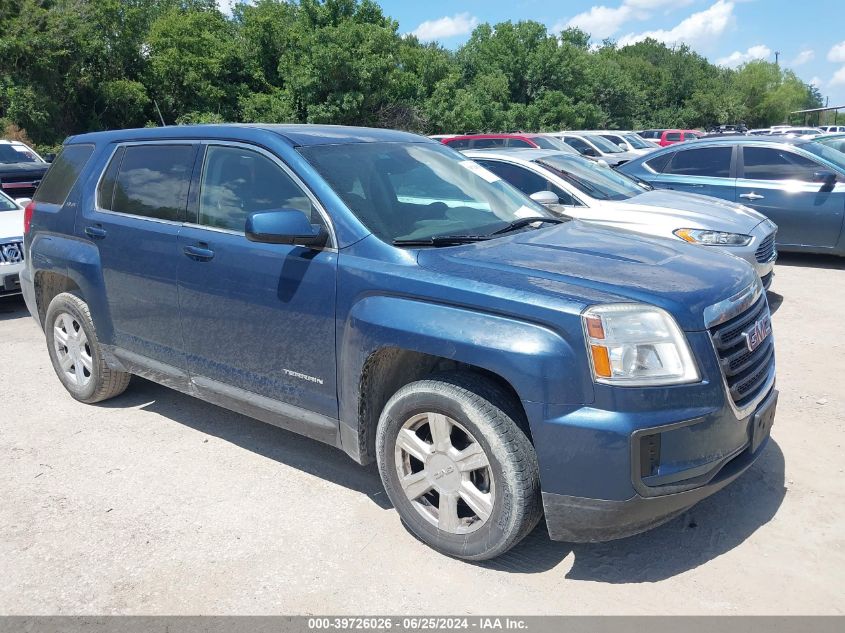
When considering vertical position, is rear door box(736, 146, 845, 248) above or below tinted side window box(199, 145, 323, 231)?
below

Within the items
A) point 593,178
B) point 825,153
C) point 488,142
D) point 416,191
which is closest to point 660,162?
point 825,153

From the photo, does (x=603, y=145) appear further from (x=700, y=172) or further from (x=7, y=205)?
(x=7, y=205)

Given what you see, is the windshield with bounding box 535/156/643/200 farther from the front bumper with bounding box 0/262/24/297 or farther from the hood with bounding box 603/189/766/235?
the front bumper with bounding box 0/262/24/297

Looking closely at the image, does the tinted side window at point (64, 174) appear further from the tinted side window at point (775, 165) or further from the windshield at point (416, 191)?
the tinted side window at point (775, 165)

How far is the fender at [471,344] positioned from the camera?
9.43 feet

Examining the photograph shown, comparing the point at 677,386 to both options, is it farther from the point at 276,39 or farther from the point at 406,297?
the point at 276,39

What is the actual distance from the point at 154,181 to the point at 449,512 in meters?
2.76

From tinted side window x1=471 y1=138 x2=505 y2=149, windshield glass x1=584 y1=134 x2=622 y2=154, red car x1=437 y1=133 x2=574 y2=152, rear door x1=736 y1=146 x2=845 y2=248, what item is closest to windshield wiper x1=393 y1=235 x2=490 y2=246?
rear door x1=736 y1=146 x2=845 y2=248

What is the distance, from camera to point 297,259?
372 cm

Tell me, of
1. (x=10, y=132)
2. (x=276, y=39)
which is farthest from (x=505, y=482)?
(x=276, y=39)

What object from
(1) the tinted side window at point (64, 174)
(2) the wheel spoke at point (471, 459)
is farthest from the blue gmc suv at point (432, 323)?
(1) the tinted side window at point (64, 174)

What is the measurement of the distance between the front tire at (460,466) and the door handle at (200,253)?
142 centimetres

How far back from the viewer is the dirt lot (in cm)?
311

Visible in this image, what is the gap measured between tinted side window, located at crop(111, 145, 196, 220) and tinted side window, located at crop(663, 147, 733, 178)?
7833 mm
